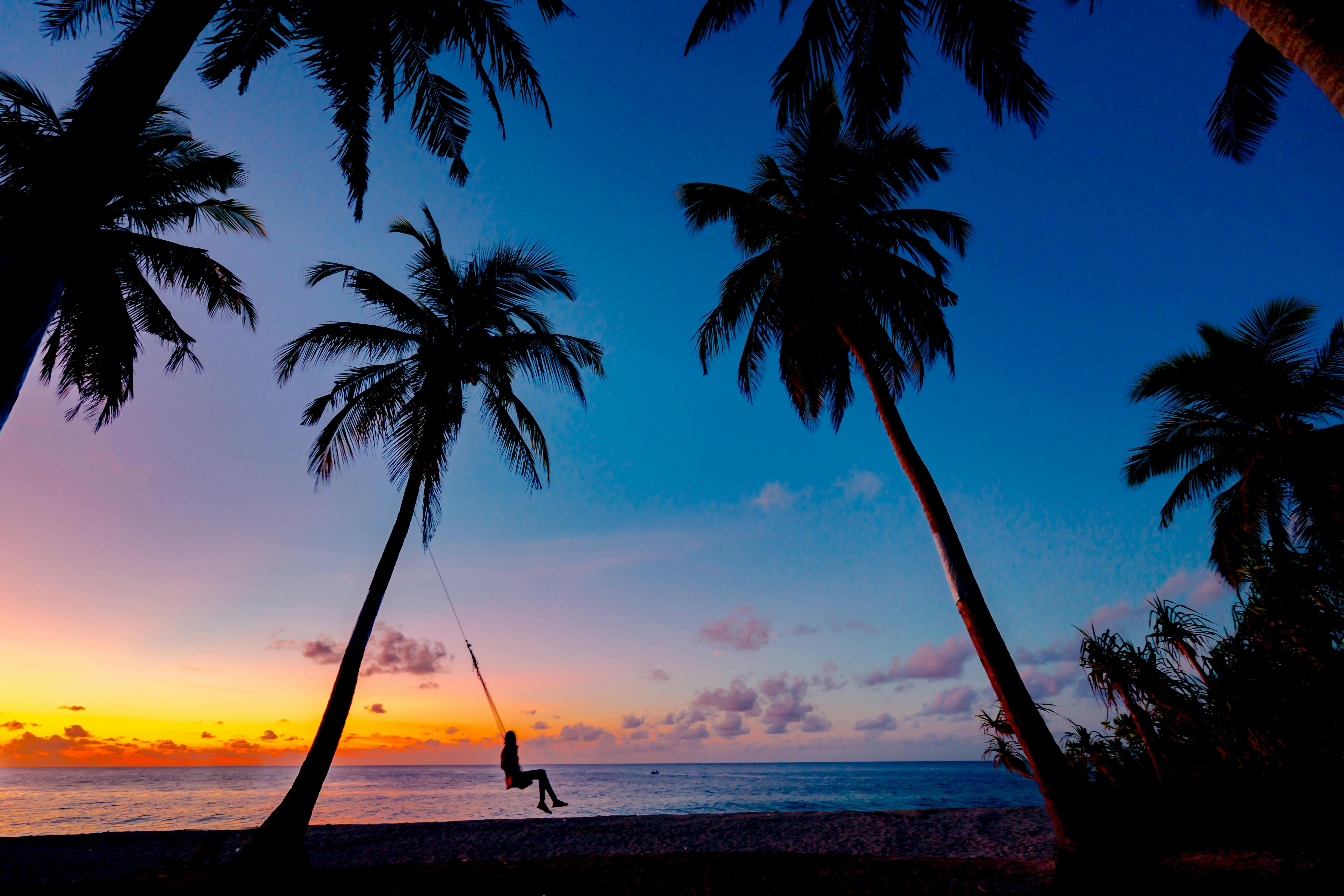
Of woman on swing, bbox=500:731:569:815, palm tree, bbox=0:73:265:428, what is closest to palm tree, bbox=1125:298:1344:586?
woman on swing, bbox=500:731:569:815

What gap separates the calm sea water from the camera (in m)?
23.2

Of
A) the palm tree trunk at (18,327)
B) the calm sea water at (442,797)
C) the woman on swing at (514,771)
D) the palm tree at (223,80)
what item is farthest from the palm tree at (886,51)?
the calm sea water at (442,797)

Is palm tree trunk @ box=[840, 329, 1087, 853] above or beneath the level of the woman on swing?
above

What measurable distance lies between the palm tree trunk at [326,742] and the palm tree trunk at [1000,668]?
28.4 feet

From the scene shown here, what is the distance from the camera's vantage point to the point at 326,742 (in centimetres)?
831

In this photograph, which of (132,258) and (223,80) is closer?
(223,80)

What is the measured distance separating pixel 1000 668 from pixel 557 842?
8211mm

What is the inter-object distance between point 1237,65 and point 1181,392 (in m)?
10.0

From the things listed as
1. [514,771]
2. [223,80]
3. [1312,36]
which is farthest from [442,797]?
[1312,36]

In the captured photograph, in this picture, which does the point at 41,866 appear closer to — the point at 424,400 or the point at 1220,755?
the point at 424,400

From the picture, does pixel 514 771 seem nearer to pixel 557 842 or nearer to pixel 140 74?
pixel 557 842

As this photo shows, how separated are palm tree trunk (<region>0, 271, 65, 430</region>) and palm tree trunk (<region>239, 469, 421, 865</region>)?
6.45 metres

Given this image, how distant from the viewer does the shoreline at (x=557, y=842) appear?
28.3 ft

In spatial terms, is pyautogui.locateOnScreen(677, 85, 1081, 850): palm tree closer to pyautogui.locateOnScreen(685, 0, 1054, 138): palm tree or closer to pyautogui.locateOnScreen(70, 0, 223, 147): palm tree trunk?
pyautogui.locateOnScreen(685, 0, 1054, 138): palm tree
